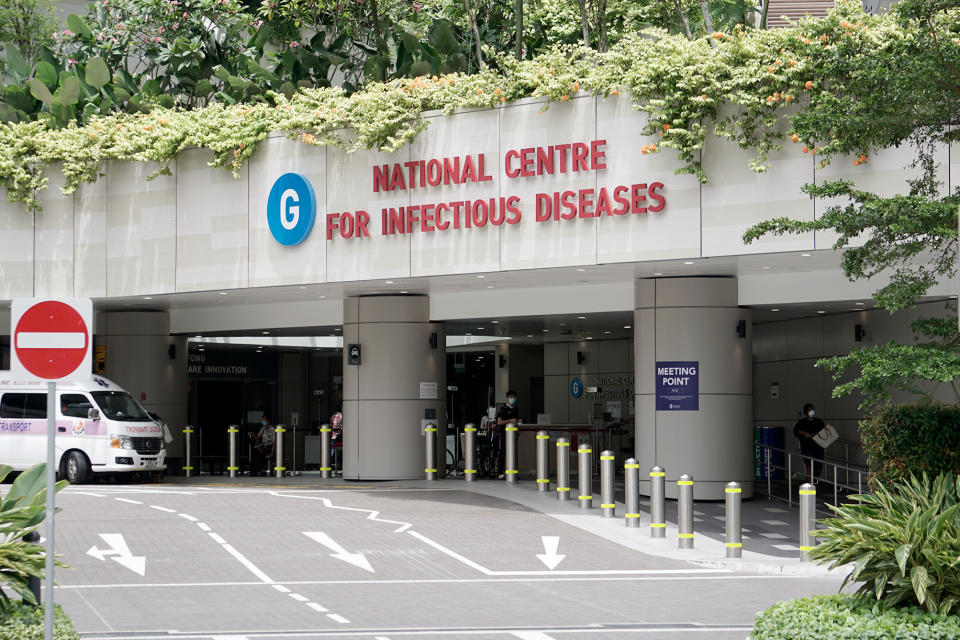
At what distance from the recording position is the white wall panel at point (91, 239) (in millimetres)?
26141

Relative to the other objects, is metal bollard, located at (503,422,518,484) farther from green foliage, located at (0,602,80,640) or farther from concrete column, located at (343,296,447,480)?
green foliage, located at (0,602,80,640)

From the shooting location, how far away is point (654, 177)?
20.0 metres

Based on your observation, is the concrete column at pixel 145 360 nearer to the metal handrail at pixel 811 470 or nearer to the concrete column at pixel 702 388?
the concrete column at pixel 702 388

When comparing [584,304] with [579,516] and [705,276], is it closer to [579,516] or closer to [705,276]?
[705,276]

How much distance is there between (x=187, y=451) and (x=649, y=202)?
570 inches

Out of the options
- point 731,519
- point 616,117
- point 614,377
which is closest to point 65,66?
point 614,377

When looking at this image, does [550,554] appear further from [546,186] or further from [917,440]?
[546,186]

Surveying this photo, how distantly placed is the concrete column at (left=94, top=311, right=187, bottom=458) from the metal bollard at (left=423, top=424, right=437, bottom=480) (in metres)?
7.58

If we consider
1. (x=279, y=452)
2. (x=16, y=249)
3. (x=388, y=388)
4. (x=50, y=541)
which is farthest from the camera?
(x=279, y=452)

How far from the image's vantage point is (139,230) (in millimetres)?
25672

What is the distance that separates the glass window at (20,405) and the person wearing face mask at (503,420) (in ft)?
30.3

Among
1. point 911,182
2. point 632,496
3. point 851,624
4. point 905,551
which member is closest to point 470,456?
point 632,496

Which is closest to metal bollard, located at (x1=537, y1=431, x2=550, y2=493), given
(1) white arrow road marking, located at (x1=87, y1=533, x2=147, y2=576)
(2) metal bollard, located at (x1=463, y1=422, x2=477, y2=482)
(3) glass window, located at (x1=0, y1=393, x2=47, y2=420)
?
(2) metal bollard, located at (x1=463, y1=422, x2=477, y2=482)

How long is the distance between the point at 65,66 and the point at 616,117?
1996 centimetres
